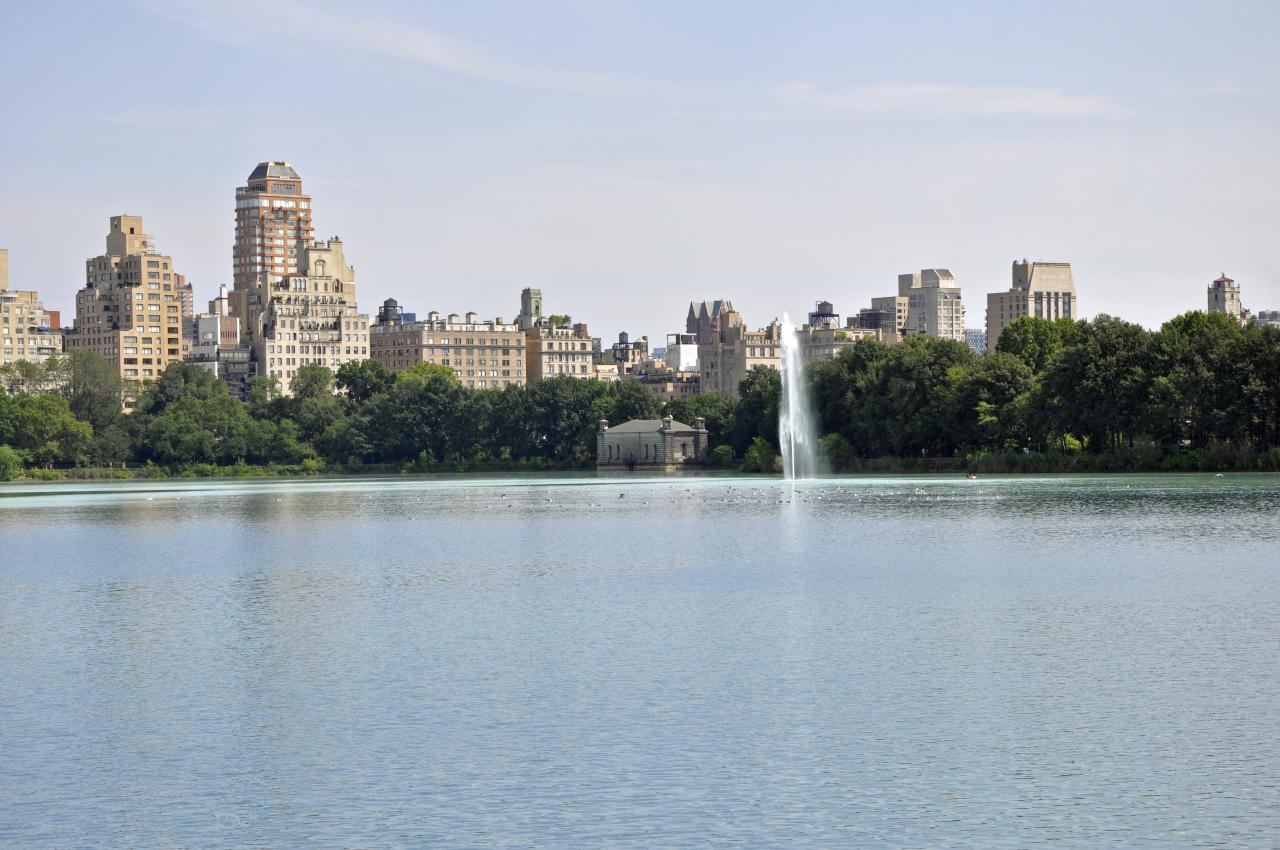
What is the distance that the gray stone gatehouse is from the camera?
632 feet

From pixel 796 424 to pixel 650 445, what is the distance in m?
43.8

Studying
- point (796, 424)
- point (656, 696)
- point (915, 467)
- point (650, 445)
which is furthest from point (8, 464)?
point (656, 696)

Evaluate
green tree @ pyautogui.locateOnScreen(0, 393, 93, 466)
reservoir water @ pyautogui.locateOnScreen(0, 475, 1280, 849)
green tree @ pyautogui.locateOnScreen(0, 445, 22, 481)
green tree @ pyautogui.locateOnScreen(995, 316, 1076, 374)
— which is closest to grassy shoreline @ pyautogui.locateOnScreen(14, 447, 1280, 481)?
green tree @ pyautogui.locateOnScreen(0, 445, 22, 481)

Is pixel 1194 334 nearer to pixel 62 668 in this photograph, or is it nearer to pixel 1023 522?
A: pixel 1023 522

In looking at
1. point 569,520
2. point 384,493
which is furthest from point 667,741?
point 384,493

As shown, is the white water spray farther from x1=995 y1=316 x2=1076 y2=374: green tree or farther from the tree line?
x1=995 y1=316 x2=1076 y2=374: green tree

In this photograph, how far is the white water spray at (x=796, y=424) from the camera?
149500mm

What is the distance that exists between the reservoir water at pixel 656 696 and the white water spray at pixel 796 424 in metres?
86.8

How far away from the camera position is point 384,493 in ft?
426

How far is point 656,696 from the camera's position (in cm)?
2972

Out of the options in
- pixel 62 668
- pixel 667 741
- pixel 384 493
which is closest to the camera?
pixel 667 741

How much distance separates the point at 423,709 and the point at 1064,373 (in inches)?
3720

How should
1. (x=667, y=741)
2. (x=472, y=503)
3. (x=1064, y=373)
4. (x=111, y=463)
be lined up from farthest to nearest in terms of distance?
(x=111, y=463) < (x=1064, y=373) < (x=472, y=503) < (x=667, y=741)

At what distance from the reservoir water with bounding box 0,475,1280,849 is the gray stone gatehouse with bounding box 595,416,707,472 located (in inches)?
5118
